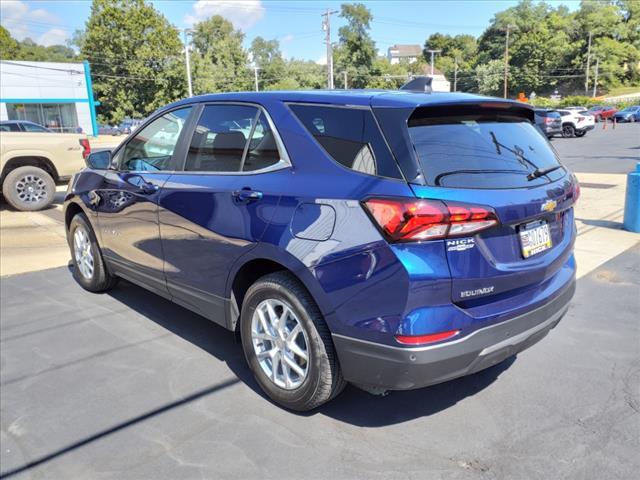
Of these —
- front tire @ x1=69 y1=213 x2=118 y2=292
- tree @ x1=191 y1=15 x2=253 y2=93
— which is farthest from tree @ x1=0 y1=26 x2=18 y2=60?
front tire @ x1=69 y1=213 x2=118 y2=292

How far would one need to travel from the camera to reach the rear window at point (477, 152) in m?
2.54

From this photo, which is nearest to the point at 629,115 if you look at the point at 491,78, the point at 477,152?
the point at 491,78

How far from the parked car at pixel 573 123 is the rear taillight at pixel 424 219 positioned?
29832 millimetres

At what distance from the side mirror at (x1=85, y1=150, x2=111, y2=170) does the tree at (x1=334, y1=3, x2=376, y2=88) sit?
91775 millimetres

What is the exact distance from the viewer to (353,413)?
3080 mm

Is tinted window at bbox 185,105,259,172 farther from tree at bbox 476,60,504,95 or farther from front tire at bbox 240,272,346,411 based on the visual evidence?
tree at bbox 476,60,504,95

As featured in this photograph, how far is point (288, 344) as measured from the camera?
2971mm

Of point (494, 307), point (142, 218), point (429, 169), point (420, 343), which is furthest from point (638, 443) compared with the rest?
point (142, 218)

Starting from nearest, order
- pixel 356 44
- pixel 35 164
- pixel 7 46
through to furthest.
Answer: pixel 35 164 < pixel 7 46 < pixel 356 44

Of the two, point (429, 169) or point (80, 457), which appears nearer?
point (429, 169)

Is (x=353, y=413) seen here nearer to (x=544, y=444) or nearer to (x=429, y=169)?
(x=544, y=444)

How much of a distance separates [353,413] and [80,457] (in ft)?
4.87

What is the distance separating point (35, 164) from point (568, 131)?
27657 millimetres

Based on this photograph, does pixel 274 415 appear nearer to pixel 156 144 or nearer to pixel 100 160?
pixel 156 144
